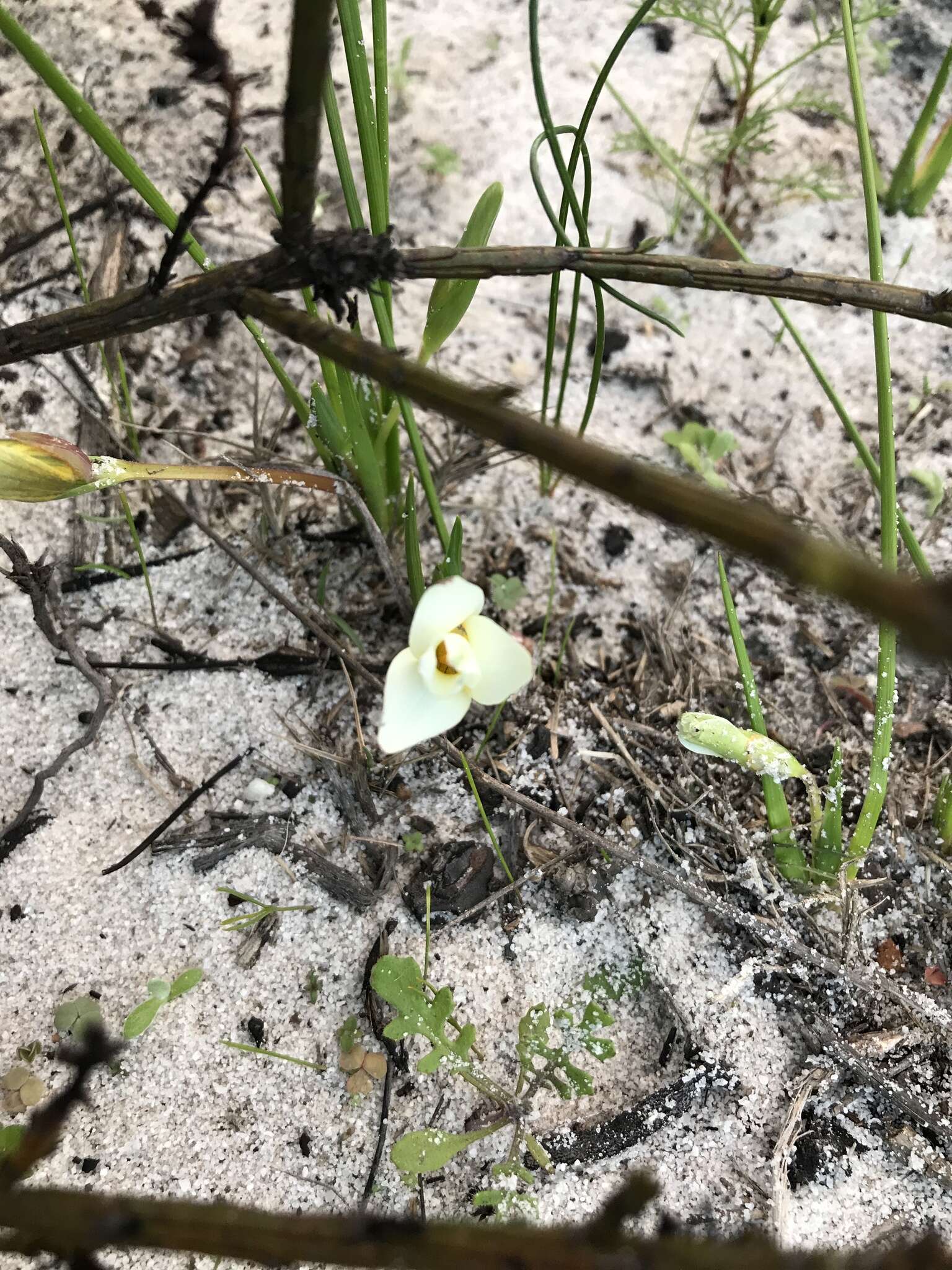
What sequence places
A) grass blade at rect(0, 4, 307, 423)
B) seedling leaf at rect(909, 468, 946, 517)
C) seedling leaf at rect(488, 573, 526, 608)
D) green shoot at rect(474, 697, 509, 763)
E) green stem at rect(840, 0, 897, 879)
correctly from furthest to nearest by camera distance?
seedling leaf at rect(909, 468, 946, 517)
seedling leaf at rect(488, 573, 526, 608)
green shoot at rect(474, 697, 509, 763)
green stem at rect(840, 0, 897, 879)
grass blade at rect(0, 4, 307, 423)

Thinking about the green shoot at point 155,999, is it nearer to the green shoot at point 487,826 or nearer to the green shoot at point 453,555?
the green shoot at point 487,826

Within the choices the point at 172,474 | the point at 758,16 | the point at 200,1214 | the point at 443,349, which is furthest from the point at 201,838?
the point at 758,16

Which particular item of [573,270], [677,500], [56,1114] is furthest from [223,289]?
[56,1114]

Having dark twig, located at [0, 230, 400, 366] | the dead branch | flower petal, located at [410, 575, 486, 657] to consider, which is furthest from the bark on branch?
the dead branch

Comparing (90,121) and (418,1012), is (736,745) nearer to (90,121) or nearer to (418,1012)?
(418,1012)

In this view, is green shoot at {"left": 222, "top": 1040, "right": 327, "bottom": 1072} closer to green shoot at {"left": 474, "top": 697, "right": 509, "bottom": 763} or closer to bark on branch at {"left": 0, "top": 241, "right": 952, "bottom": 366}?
green shoot at {"left": 474, "top": 697, "right": 509, "bottom": 763}

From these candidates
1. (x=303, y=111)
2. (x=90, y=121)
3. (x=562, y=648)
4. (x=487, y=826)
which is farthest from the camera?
(x=562, y=648)
